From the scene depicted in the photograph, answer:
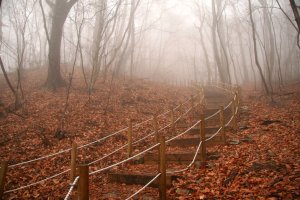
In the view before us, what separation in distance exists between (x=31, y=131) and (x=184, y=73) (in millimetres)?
45991

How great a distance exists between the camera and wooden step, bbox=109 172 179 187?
263 inches

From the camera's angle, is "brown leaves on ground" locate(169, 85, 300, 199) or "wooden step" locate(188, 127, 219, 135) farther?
"wooden step" locate(188, 127, 219, 135)

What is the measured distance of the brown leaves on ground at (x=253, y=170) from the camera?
5.42m

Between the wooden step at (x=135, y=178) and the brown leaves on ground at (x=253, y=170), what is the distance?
0.26m

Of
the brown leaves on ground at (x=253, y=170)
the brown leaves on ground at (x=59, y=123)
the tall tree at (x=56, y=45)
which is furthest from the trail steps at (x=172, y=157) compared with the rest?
the tall tree at (x=56, y=45)

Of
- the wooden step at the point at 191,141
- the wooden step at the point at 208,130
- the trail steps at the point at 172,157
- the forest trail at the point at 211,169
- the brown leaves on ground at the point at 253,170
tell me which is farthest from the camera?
the wooden step at the point at 208,130

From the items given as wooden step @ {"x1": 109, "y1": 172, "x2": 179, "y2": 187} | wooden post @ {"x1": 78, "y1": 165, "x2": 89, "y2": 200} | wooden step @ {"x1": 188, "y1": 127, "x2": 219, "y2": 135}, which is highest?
wooden post @ {"x1": 78, "y1": 165, "x2": 89, "y2": 200}

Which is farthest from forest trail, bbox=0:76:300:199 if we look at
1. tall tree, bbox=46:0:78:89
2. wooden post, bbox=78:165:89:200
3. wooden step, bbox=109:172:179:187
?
tall tree, bbox=46:0:78:89

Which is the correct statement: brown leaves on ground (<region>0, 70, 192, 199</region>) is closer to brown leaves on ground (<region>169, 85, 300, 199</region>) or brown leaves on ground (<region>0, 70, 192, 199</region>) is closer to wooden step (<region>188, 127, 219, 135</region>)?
wooden step (<region>188, 127, 219, 135</region>)

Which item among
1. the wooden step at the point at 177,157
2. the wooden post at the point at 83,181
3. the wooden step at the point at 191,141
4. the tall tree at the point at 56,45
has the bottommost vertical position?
the wooden step at the point at 177,157

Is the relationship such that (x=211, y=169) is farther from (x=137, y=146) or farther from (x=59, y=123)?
(x=59, y=123)

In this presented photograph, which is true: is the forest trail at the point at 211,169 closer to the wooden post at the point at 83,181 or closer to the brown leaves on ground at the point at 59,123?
the brown leaves on ground at the point at 59,123

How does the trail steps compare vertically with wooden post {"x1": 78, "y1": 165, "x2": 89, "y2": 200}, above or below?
below

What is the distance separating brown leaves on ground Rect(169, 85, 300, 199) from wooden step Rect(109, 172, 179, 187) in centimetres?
26
